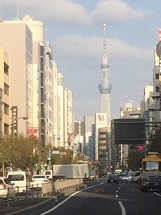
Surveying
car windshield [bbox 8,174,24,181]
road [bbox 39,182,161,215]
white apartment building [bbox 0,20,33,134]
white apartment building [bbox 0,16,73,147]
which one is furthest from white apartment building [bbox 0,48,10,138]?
road [bbox 39,182,161,215]

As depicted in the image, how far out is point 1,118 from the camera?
4277 inches

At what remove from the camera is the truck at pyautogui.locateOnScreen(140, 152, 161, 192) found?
6109 cm

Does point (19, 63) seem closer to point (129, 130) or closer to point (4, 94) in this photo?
point (4, 94)

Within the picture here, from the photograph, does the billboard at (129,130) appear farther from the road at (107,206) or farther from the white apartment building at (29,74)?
the white apartment building at (29,74)

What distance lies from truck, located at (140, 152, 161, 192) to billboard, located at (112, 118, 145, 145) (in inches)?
134

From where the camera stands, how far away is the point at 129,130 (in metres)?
66.4

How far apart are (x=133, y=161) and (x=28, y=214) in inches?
6038

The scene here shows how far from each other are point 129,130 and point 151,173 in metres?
6.57

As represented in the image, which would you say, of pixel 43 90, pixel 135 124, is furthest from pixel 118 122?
pixel 43 90

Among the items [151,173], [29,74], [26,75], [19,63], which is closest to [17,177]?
[151,173]

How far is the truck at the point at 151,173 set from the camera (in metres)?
61.1

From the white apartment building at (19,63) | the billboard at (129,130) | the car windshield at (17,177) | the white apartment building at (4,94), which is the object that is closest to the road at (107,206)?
the car windshield at (17,177)

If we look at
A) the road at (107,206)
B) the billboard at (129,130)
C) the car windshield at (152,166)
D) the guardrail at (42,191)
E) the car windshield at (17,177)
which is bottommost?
the road at (107,206)

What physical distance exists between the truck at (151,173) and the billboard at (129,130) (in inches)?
→ 134
